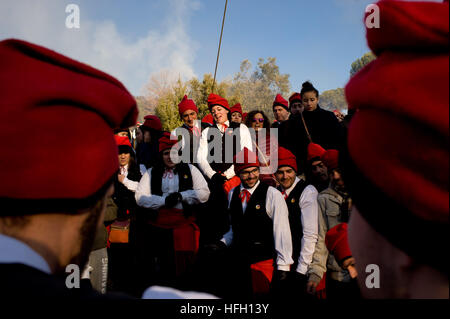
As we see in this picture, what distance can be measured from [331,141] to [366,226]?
4.46m

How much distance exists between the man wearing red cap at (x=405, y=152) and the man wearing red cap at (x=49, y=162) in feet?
2.23

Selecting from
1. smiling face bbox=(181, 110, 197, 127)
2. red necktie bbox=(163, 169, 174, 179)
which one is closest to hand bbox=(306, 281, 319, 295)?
red necktie bbox=(163, 169, 174, 179)

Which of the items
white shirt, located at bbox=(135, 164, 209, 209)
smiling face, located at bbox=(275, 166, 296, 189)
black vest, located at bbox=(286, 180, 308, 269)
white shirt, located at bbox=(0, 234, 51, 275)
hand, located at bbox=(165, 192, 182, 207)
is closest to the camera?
white shirt, located at bbox=(0, 234, 51, 275)

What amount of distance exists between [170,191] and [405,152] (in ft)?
14.2

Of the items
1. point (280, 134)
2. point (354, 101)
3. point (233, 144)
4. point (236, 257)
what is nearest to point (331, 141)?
point (280, 134)

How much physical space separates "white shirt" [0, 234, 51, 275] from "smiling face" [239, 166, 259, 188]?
325 centimetres

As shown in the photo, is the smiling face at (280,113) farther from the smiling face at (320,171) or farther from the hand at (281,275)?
the hand at (281,275)

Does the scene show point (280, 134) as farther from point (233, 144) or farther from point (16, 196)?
point (16, 196)

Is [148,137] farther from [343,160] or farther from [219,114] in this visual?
[343,160]

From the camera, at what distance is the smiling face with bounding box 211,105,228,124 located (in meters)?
5.96

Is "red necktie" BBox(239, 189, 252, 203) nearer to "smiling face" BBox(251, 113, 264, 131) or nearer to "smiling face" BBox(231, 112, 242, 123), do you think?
"smiling face" BBox(251, 113, 264, 131)

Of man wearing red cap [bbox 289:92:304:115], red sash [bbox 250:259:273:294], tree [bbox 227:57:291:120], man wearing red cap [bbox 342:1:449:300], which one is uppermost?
tree [bbox 227:57:291:120]

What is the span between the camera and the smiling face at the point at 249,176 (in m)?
3.97

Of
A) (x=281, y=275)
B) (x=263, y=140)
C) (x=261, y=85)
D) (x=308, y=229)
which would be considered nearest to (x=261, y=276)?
(x=281, y=275)
